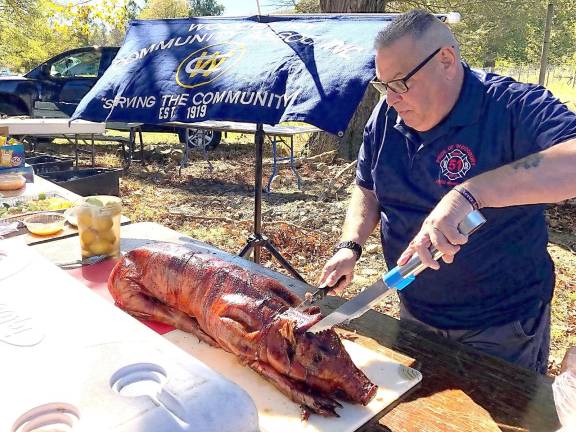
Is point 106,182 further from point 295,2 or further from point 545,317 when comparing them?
point 295,2

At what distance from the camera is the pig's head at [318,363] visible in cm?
170

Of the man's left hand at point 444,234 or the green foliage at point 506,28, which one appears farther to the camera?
the green foliage at point 506,28

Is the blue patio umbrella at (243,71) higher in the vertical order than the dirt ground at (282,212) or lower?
higher

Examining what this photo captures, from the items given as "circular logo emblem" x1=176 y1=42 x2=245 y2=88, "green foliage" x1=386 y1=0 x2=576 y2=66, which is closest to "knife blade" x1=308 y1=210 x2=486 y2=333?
"circular logo emblem" x1=176 y1=42 x2=245 y2=88

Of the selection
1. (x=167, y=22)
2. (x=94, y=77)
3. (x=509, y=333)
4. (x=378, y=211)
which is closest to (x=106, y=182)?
(x=167, y=22)

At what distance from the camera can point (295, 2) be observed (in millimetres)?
12445

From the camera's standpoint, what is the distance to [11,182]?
12.8 feet

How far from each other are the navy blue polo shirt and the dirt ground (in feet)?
6.18

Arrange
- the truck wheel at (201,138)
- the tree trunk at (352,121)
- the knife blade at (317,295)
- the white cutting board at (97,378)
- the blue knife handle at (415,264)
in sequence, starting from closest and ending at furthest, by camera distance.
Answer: the white cutting board at (97,378) → the blue knife handle at (415,264) → the knife blade at (317,295) → the tree trunk at (352,121) → the truck wheel at (201,138)

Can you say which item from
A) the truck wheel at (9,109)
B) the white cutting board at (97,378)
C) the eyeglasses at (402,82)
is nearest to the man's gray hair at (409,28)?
the eyeglasses at (402,82)

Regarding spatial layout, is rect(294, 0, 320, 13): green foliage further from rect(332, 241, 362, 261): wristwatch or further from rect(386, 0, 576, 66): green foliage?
rect(332, 241, 362, 261): wristwatch

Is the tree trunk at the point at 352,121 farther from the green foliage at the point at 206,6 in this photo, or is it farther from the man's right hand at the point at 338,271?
the green foliage at the point at 206,6

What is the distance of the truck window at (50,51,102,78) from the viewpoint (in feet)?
40.7

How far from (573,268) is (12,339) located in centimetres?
591
